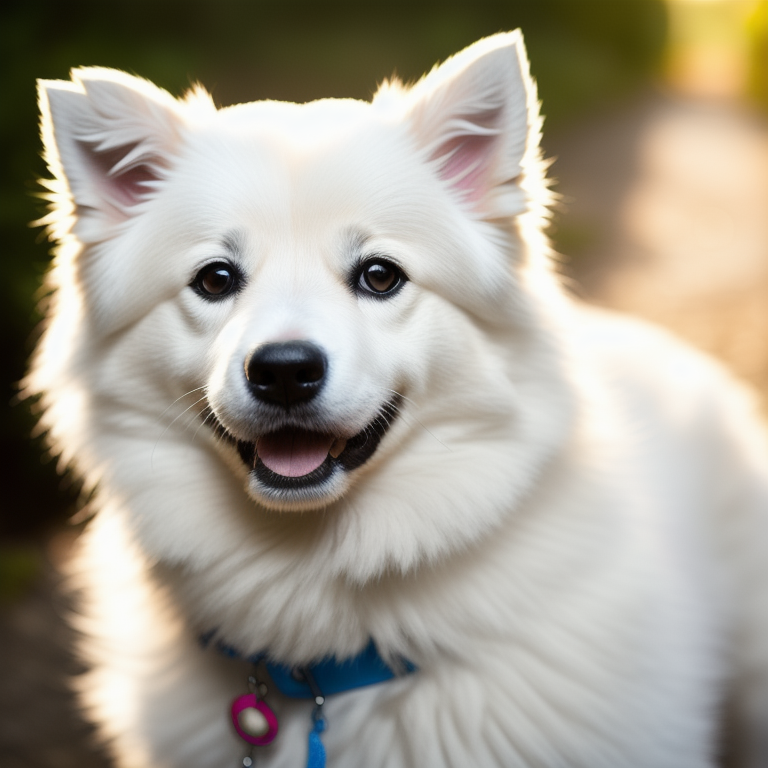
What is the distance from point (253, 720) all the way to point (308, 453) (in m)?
0.79

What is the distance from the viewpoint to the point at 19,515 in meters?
4.94

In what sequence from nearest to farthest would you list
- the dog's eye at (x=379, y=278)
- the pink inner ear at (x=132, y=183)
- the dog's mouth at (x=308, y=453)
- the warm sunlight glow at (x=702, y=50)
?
the dog's mouth at (x=308, y=453)
the dog's eye at (x=379, y=278)
the pink inner ear at (x=132, y=183)
the warm sunlight glow at (x=702, y=50)

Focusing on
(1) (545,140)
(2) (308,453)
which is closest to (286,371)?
(2) (308,453)

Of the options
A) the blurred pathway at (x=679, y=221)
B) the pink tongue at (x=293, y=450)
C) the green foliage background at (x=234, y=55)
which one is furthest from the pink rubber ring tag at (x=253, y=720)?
the blurred pathway at (x=679, y=221)

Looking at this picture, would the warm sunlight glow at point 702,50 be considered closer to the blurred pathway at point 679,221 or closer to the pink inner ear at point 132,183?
the blurred pathway at point 679,221

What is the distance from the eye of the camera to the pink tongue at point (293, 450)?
1940mm

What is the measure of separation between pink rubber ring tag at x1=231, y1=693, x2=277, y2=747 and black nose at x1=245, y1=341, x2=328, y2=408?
91cm

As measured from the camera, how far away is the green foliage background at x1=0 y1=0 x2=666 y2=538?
4395 millimetres

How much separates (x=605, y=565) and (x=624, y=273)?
260 inches

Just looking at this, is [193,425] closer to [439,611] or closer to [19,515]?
[439,611]

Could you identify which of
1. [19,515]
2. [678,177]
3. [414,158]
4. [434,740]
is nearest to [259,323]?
[414,158]

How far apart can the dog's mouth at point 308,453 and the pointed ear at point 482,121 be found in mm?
634

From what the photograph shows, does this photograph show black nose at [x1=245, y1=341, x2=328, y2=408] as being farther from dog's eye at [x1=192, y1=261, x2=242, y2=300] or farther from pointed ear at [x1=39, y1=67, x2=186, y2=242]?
pointed ear at [x1=39, y1=67, x2=186, y2=242]

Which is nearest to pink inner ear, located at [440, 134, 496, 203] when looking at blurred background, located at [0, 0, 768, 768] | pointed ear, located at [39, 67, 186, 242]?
pointed ear, located at [39, 67, 186, 242]
